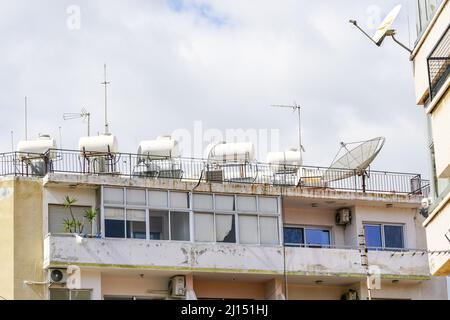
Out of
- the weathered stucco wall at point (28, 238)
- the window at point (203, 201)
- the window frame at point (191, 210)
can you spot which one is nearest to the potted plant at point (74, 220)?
the window frame at point (191, 210)

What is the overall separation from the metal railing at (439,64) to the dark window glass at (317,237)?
22296 millimetres

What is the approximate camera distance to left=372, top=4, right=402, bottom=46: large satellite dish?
34188 mm

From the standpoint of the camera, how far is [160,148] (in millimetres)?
45812

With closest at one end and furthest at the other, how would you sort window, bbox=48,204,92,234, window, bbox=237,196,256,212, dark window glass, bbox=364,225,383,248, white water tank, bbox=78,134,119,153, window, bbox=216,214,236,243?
1. window, bbox=48,204,92,234
2. white water tank, bbox=78,134,119,153
3. window, bbox=216,214,236,243
4. window, bbox=237,196,256,212
5. dark window glass, bbox=364,225,383,248

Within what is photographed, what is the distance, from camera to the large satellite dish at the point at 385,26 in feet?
112

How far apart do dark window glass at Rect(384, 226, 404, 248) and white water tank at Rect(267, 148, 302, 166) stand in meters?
3.96

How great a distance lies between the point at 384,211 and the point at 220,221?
6.40 metres

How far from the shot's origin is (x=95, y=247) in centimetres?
4244

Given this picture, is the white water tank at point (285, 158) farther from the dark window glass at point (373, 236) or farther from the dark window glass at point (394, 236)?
the dark window glass at point (394, 236)

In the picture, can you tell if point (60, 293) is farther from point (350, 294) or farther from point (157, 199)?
point (350, 294)

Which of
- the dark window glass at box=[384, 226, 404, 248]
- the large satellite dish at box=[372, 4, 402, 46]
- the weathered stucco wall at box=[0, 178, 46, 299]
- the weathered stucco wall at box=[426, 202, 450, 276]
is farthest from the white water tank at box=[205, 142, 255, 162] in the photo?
the weathered stucco wall at box=[426, 202, 450, 276]

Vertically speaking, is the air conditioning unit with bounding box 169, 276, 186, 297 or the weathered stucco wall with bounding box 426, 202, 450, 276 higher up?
the air conditioning unit with bounding box 169, 276, 186, 297

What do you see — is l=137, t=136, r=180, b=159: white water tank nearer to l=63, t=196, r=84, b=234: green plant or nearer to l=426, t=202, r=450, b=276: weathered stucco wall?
l=63, t=196, r=84, b=234: green plant
